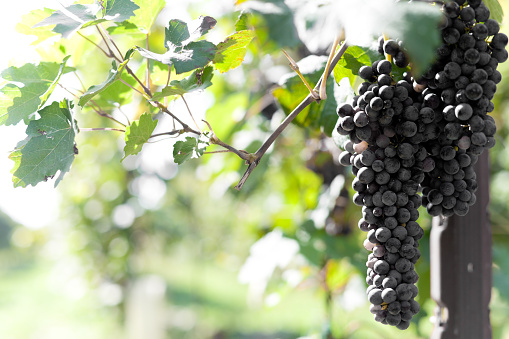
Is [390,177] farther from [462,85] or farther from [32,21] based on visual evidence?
[32,21]

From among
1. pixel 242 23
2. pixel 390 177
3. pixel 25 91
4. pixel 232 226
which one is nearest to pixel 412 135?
pixel 390 177

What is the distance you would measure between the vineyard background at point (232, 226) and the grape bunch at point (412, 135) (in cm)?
11

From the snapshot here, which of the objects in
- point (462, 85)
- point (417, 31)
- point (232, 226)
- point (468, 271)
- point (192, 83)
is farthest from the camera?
point (232, 226)

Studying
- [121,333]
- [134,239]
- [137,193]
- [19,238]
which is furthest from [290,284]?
[19,238]

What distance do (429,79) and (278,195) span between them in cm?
158

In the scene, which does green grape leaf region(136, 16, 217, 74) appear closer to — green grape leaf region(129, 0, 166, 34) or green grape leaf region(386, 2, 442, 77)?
green grape leaf region(129, 0, 166, 34)

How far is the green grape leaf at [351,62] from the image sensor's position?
0.58 meters

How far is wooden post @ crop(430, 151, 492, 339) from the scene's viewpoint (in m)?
0.70

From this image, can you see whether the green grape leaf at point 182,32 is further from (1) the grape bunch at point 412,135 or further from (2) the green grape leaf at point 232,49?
(1) the grape bunch at point 412,135

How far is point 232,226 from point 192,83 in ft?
12.2

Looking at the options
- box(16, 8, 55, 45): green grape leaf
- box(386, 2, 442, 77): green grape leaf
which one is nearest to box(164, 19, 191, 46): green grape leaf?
box(16, 8, 55, 45): green grape leaf

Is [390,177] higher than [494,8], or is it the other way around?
[494,8]

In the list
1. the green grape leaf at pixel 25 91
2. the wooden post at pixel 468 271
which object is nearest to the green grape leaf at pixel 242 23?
the green grape leaf at pixel 25 91

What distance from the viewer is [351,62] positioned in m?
0.60
